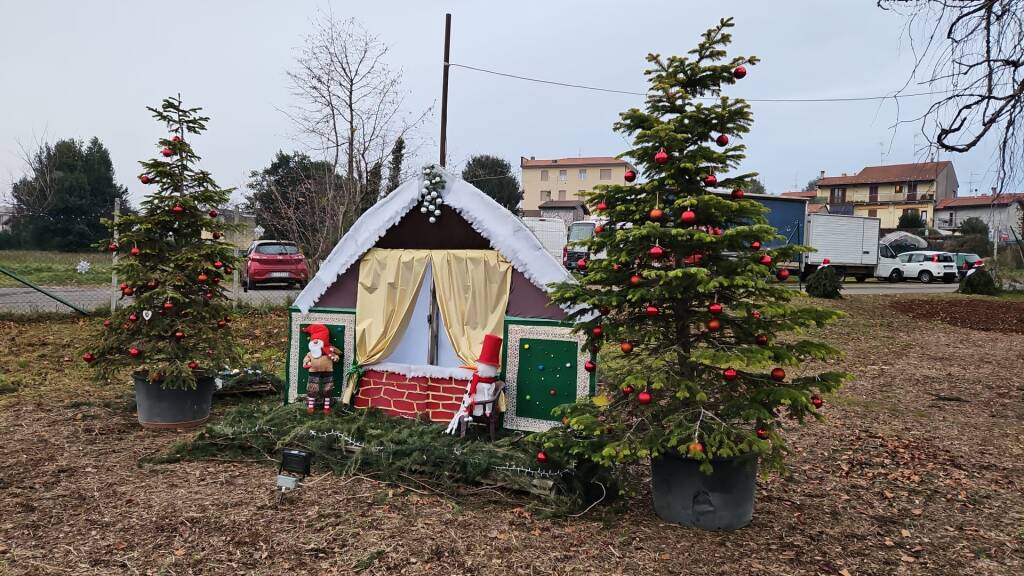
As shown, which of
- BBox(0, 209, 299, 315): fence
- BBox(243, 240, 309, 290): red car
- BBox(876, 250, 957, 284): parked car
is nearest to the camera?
BBox(0, 209, 299, 315): fence

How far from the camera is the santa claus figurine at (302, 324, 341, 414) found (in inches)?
227

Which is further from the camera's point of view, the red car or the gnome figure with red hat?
the red car

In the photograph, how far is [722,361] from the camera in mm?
3586

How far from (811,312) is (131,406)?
6293 mm

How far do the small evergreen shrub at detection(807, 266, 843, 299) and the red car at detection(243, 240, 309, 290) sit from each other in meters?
11.6

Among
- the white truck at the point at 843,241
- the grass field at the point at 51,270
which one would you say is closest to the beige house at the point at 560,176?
the white truck at the point at 843,241

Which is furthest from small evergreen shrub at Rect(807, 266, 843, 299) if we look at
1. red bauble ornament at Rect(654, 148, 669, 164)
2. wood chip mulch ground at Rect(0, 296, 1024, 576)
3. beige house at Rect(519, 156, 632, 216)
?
beige house at Rect(519, 156, 632, 216)

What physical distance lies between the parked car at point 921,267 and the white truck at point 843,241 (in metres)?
2.72

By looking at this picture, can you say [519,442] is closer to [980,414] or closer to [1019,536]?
[1019,536]

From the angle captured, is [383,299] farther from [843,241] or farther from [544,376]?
[843,241]

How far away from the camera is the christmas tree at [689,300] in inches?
145

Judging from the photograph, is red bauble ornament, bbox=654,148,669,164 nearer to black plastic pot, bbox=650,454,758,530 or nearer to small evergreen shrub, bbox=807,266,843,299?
black plastic pot, bbox=650,454,758,530

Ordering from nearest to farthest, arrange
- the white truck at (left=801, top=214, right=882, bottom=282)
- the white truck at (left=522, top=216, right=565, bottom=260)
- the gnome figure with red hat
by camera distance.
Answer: the gnome figure with red hat < the white truck at (left=522, top=216, right=565, bottom=260) < the white truck at (left=801, top=214, right=882, bottom=282)

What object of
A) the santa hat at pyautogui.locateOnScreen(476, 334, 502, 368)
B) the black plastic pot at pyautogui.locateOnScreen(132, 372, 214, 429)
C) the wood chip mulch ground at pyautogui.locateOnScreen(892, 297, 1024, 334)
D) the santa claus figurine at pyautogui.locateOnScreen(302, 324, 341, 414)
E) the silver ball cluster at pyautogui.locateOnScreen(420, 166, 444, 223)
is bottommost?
the black plastic pot at pyautogui.locateOnScreen(132, 372, 214, 429)
